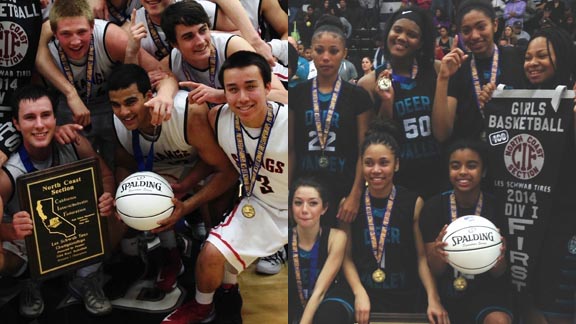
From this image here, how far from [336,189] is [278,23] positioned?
1170 mm

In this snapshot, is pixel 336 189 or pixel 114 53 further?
pixel 114 53

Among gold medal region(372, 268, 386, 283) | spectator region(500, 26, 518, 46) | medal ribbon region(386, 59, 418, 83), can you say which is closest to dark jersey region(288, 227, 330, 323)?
gold medal region(372, 268, 386, 283)

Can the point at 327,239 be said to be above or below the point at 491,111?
below

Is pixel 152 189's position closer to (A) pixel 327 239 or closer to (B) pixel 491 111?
(A) pixel 327 239

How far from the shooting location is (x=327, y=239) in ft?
9.22

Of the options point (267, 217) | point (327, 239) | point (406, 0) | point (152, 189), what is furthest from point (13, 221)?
point (406, 0)

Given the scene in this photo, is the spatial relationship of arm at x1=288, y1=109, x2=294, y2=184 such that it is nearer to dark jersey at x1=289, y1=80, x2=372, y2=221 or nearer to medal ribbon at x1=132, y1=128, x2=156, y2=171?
dark jersey at x1=289, y1=80, x2=372, y2=221

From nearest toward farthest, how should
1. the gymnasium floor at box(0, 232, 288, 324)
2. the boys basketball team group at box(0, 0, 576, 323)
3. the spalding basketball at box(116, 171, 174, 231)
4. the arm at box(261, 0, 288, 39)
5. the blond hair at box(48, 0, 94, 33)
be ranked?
the boys basketball team group at box(0, 0, 576, 323)
the spalding basketball at box(116, 171, 174, 231)
the blond hair at box(48, 0, 94, 33)
the gymnasium floor at box(0, 232, 288, 324)
the arm at box(261, 0, 288, 39)

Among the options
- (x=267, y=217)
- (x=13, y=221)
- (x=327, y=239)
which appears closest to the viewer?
(x=327, y=239)

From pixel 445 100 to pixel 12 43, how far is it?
79.7 inches

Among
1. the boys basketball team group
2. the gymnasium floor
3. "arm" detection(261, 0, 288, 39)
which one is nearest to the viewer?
the boys basketball team group

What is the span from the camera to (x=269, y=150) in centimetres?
311

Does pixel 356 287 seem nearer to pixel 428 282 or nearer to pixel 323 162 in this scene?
pixel 428 282

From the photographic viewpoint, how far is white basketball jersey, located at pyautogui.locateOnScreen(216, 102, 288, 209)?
308cm
